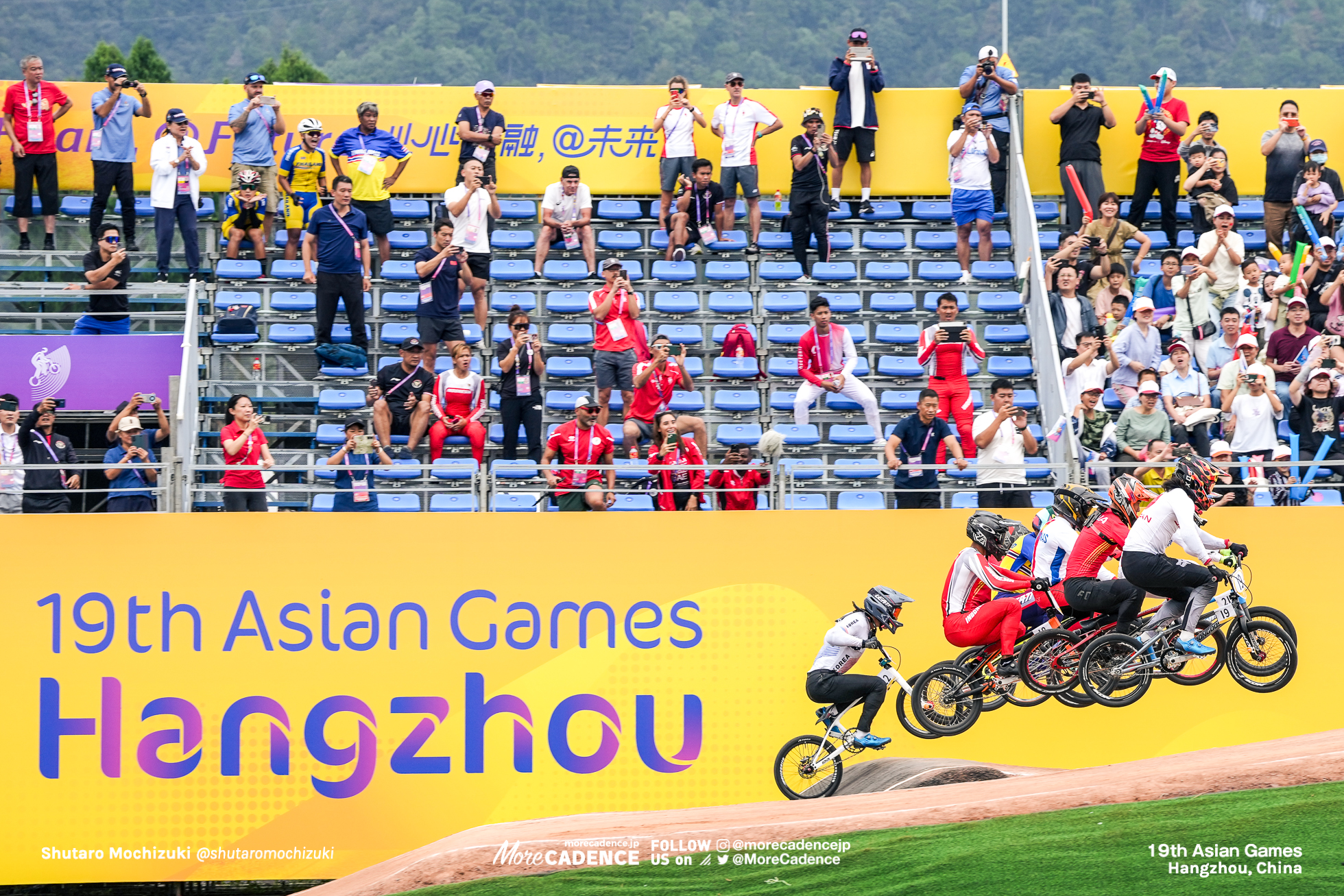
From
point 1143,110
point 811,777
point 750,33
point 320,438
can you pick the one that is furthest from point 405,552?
point 750,33

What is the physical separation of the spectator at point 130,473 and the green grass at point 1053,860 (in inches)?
180

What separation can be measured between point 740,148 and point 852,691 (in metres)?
6.52

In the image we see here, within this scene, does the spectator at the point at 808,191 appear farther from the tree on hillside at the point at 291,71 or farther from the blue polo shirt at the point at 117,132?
the tree on hillside at the point at 291,71

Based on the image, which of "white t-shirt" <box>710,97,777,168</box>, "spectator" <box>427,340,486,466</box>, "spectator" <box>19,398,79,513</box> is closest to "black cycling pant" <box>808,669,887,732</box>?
"spectator" <box>427,340,486,466</box>

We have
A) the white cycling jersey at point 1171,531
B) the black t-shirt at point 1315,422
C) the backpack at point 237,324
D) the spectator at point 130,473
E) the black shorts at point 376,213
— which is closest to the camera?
the white cycling jersey at point 1171,531

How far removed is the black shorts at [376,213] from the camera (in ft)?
60.5

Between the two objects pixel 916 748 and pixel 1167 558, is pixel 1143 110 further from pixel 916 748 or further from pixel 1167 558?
pixel 916 748

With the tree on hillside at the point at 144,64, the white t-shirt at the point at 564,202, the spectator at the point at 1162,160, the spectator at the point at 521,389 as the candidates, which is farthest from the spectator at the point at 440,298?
the tree on hillside at the point at 144,64

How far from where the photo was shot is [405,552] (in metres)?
15.8

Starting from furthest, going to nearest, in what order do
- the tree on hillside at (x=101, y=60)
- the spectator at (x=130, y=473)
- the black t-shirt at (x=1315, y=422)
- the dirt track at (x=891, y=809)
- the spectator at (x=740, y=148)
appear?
the tree on hillside at (x=101, y=60) < the spectator at (x=740, y=148) < the black t-shirt at (x=1315, y=422) < the spectator at (x=130, y=473) < the dirt track at (x=891, y=809)

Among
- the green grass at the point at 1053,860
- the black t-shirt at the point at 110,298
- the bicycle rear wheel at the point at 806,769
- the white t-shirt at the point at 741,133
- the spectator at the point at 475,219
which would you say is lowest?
the green grass at the point at 1053,860

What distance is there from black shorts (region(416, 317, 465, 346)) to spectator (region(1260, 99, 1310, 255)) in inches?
353

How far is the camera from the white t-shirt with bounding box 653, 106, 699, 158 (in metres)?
19.0

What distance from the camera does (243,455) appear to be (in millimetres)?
15656
